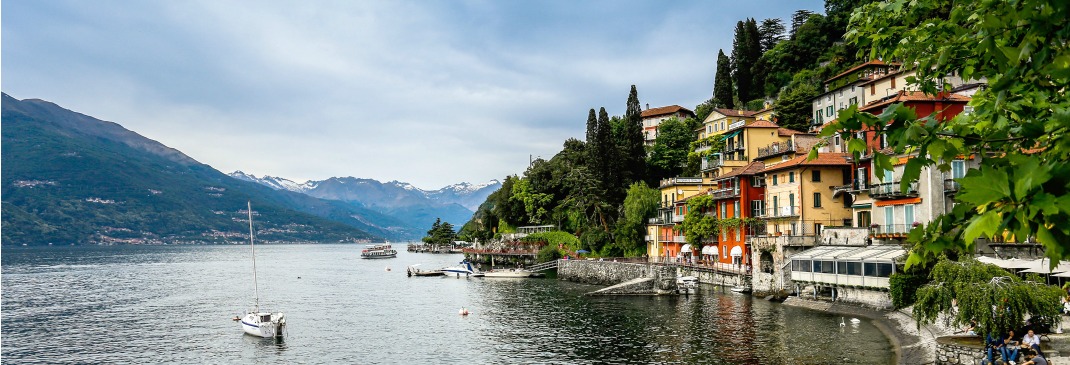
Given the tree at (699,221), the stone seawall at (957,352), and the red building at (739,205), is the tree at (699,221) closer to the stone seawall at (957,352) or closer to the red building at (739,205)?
the red building at (739,205)

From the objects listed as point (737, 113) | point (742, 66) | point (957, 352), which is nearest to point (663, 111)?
point (742, 66)

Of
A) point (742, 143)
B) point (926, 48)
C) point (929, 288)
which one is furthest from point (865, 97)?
point (926, 48)

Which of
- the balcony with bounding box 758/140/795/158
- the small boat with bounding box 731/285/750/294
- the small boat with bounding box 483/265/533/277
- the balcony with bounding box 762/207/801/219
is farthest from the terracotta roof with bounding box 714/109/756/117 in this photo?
the small boat with bounding box 731/285/750/294

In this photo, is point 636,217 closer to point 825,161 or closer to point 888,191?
point 825,161

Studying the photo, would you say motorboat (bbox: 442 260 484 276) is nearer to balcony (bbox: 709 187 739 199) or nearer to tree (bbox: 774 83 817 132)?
balcony (bbox: 709 187 739 199)

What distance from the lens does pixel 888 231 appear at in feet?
180

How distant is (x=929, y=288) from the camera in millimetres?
32469

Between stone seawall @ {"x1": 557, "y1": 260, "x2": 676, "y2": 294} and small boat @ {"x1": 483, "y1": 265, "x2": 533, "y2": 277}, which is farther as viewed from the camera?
small boat @ {"x1": 483, "y1": 265, "x2": 533, "y2": 277}

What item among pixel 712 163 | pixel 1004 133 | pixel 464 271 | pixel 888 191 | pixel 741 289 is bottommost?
pixel 464 271

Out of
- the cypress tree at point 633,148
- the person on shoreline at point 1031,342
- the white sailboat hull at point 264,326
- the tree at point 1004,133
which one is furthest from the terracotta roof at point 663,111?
the tree at point 1004,133

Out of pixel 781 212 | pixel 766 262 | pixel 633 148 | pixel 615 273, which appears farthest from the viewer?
pixel 633 148

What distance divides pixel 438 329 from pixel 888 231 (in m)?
35.6

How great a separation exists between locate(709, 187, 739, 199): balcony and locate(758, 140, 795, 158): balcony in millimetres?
5337

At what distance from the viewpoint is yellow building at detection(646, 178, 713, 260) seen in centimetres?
8575
